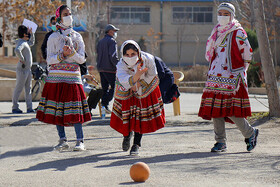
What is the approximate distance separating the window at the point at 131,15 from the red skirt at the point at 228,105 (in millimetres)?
39623

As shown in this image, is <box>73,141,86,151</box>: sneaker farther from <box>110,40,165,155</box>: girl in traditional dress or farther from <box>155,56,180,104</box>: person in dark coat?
<box>155,56,180,104</box>: person in dark coat

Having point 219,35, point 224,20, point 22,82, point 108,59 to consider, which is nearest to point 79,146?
point 219,35

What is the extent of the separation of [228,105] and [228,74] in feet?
1.27

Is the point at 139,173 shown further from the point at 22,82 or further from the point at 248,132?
the point at 22,82

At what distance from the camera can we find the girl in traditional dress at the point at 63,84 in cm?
775

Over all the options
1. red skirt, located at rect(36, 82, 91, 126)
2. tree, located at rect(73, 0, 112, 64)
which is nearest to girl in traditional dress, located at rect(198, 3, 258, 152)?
red skirt, located at rect(36, 82, 91, 126)

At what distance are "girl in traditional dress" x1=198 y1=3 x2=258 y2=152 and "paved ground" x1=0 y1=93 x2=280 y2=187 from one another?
1.74 ft

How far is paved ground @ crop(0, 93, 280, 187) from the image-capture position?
5.81 m

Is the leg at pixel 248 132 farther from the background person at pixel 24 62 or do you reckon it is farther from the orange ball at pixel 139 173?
the background person at pixel 24 62

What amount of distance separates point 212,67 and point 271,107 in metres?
3.54

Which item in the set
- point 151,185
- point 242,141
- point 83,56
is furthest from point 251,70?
point 151,185

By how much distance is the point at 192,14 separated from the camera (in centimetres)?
4775

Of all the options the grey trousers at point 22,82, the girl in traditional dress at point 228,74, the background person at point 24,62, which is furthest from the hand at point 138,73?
the grey trousers at point 22,82

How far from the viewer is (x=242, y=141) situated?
8812mm
